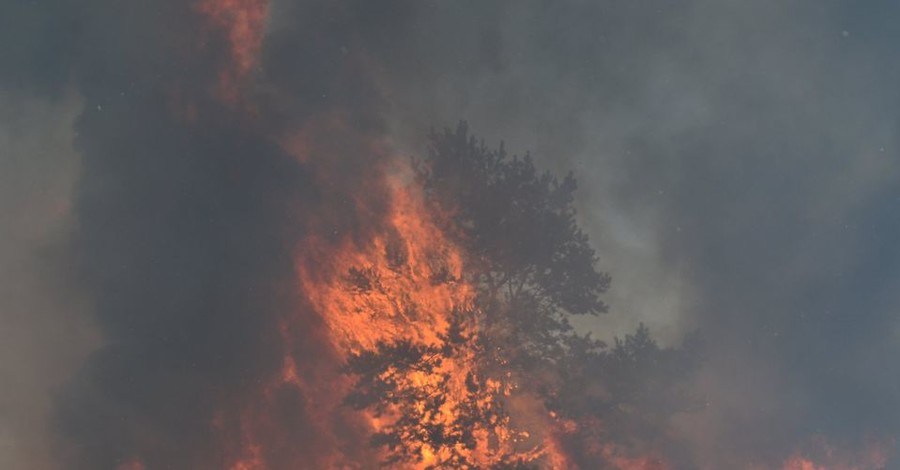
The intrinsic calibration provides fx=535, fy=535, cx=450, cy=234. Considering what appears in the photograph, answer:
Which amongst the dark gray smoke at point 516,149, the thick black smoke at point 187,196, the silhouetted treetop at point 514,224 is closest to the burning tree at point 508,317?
the silhouetted treetop at point 514,224

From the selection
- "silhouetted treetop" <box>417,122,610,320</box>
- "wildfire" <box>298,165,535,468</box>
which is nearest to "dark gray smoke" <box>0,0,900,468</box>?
"wildfire" <box>298,165,535,468</box>

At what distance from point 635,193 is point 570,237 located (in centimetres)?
486

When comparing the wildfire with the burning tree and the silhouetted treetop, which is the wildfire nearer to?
the burning tree

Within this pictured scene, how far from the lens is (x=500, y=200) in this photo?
1670cm

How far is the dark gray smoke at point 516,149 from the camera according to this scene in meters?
19.3

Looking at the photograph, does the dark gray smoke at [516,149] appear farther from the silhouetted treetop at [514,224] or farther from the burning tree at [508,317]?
the burning tree at [508,317]

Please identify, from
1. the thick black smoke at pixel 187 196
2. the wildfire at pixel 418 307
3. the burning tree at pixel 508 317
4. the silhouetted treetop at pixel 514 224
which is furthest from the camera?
the thick black smoke at pixel 187 196

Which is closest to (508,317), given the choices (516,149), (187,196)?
(516,149)

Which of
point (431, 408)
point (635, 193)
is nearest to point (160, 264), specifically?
point (431, 408)

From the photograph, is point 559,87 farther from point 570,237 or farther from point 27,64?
point 27,64

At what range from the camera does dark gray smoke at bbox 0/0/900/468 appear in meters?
19.3

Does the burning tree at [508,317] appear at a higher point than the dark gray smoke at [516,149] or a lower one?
lower

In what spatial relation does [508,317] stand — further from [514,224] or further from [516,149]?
[516,149]

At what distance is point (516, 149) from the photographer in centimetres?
1841
